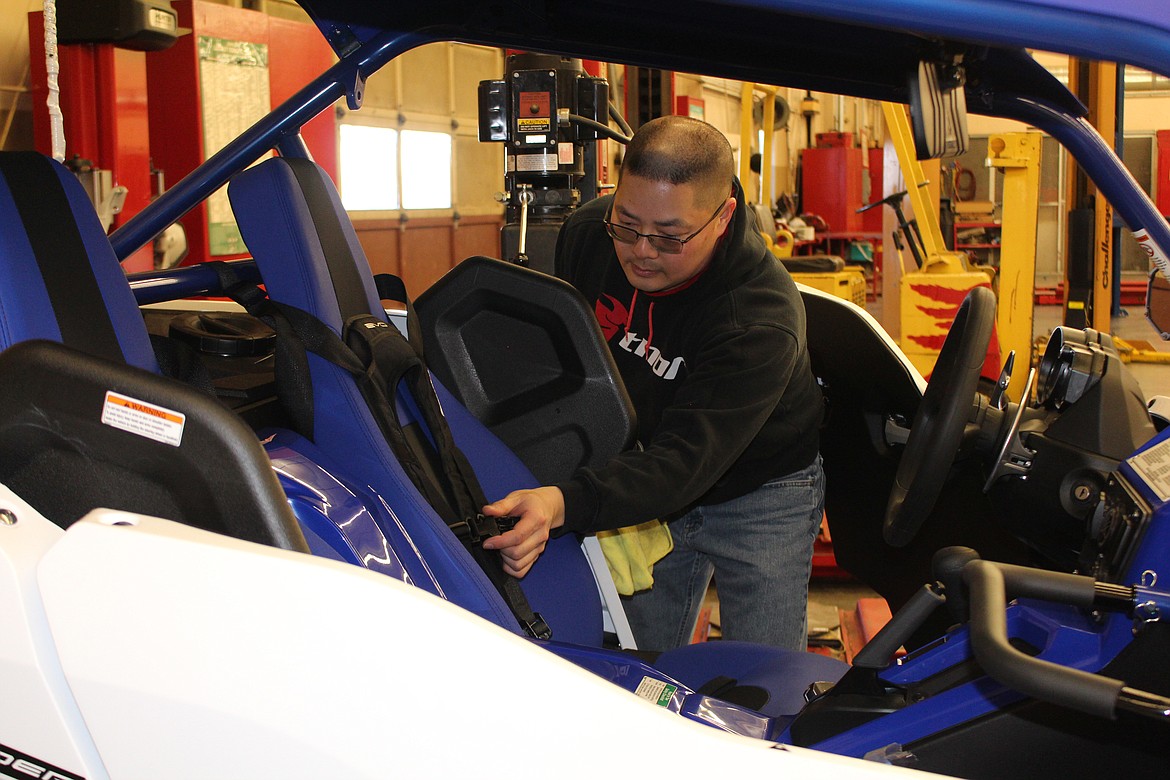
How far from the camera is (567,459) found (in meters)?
1.83

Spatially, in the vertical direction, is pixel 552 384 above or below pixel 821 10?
below

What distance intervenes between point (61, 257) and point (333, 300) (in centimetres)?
37

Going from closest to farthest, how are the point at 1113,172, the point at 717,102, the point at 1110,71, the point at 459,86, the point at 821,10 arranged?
the point at 821,10 < the point at 1113,172 < the point at 1110,71 < the point at 459,86 < the point at 717,102

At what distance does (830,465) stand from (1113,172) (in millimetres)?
1117

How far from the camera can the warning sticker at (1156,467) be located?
105cm

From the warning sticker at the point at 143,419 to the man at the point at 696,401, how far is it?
58cm

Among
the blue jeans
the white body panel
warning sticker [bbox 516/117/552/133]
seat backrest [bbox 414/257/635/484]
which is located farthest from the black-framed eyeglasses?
warning sticker [bbox 516/117/552/133]

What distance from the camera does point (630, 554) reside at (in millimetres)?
2004

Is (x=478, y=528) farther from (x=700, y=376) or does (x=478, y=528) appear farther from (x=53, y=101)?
(x=53, y=101)

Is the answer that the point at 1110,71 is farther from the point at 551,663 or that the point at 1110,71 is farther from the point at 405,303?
the point at 551,663

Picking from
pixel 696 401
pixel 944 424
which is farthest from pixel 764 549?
pixel 944 424

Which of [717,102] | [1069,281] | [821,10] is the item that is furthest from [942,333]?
[717,102]

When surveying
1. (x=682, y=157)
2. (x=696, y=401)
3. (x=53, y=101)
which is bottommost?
(x=696, y=401)

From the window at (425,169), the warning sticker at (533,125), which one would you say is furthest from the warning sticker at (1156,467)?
the window at (425,169)
